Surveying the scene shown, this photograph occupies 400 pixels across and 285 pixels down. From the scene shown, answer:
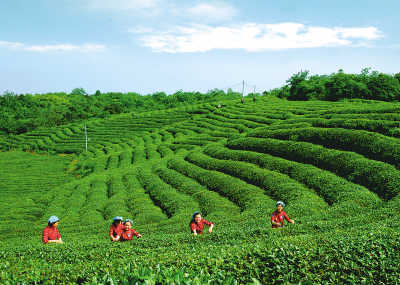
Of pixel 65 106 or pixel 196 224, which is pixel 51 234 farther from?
pixel 65 106

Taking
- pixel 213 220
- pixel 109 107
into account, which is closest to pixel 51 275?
pixel 213 220

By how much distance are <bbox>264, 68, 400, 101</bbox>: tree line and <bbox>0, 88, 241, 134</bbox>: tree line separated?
36278 mm

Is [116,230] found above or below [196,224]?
below

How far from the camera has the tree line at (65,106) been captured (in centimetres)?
10644

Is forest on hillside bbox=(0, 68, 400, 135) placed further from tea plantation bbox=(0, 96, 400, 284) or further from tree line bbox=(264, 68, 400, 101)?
tea plantation bbox=(0, 96, 400, 284)

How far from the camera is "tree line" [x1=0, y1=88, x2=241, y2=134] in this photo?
106 metres

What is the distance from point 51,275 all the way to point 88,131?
278 feet

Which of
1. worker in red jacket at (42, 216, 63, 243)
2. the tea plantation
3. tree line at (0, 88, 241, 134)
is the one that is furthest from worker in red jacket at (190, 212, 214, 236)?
tree line at (0, 88, 241, 134)

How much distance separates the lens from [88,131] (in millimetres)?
88000

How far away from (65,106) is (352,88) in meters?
101

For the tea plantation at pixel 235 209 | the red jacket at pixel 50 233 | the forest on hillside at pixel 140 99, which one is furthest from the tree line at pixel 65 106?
the red jacket at pixel 50 233

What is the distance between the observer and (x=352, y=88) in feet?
249

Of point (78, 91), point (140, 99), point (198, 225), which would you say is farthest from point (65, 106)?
point (198, 225)

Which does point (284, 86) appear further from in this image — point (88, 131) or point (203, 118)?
point (88, 131)
